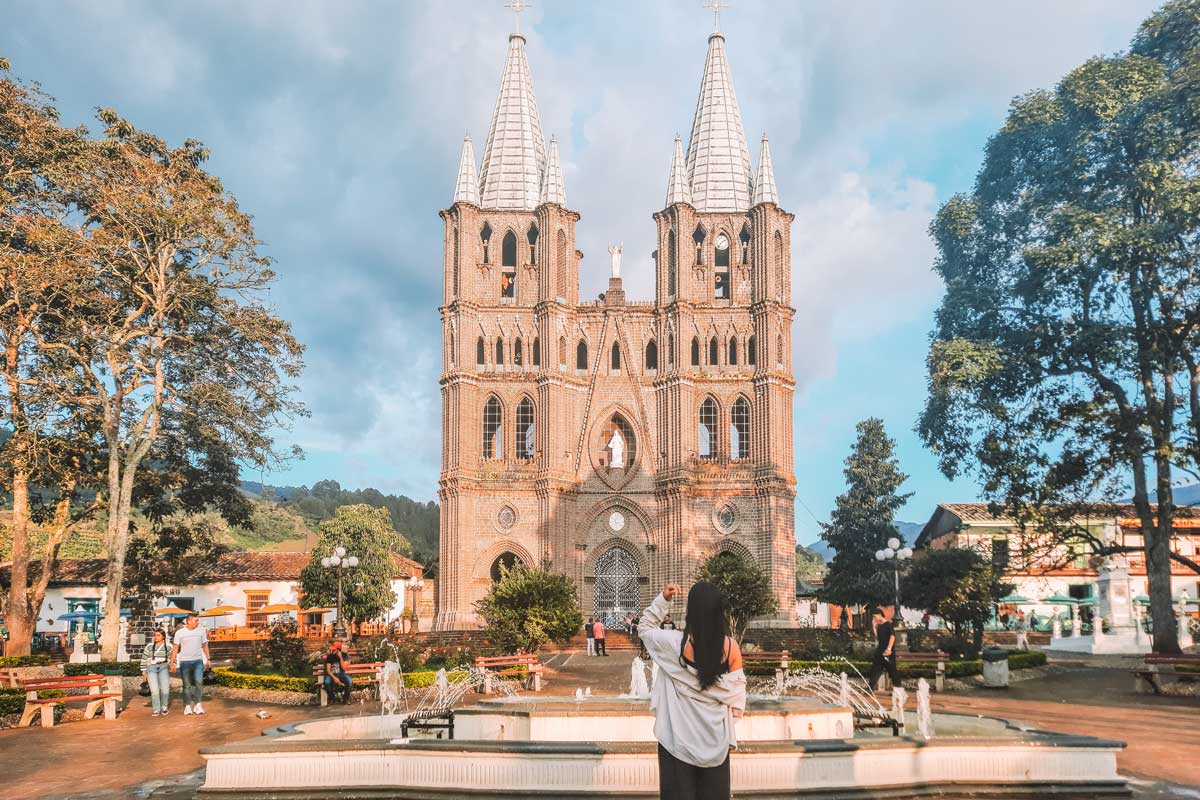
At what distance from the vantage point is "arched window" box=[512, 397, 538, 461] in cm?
4634

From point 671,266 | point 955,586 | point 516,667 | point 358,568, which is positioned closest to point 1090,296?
point 955,586

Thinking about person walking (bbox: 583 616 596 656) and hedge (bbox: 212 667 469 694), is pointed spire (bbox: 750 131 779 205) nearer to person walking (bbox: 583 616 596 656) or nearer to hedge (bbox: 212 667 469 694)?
person walking (bbox: 583 616 596 656)

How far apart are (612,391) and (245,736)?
1312 inches

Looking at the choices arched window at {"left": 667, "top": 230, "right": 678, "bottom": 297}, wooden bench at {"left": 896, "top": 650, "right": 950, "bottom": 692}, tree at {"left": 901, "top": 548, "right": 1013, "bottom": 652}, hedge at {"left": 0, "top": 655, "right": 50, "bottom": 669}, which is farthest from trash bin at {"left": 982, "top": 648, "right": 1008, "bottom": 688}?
arched window at {"left": 667, "top": 230, "right": 678, "bottom": 297}

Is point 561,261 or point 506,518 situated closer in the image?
point 506,518

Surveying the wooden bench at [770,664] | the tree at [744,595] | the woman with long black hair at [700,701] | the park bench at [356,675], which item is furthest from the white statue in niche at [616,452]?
the woman with long black hair at [700,701]

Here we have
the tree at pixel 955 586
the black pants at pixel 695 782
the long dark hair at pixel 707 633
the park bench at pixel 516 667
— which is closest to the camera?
the long dark hair at pixel 707 633

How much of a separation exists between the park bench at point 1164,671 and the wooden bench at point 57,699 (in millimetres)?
18087

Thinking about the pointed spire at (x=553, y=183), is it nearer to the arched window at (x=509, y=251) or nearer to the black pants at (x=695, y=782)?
the arched window at (x=509, y=251)

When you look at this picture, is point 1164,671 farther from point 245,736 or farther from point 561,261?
point 561,261

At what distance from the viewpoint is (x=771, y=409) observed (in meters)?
45.1

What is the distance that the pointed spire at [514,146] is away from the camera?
160ft

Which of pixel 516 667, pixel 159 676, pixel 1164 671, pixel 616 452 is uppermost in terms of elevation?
pixel 616 452

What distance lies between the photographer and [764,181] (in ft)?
158
